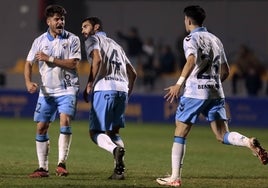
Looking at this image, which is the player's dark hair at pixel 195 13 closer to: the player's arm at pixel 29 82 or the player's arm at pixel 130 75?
the player's arm at pixel 130 75

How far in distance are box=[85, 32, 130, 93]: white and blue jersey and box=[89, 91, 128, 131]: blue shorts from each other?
86 millimetres

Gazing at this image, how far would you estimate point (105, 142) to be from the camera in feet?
39.0

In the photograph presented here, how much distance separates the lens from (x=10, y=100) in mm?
27172

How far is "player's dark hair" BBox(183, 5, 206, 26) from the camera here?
11.2 metres

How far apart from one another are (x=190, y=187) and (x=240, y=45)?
18.2 m

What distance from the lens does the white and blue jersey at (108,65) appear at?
1212 cm

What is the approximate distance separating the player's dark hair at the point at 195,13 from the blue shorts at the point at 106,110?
1.65 m

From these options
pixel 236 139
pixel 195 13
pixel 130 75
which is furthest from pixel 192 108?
pixel 130 75

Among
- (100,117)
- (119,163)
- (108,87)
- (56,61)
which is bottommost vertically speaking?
(119,163)

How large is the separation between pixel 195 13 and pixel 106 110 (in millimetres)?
1914

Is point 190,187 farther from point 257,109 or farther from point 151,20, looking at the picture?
point 151,20

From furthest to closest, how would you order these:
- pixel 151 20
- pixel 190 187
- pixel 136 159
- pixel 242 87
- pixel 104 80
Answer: pixel 151 20
pixel 242 87
pixel 136 159
pixel 104 80
pixel 190 187

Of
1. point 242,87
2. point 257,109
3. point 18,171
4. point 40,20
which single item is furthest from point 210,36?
point 40,20

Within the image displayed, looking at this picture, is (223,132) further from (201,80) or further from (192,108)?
(201,80)
